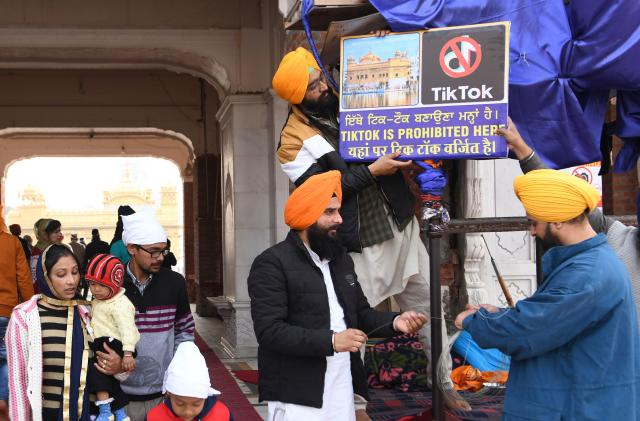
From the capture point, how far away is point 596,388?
9.86ft

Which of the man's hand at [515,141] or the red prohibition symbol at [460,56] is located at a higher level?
the red prohibition symbol at [460,56]

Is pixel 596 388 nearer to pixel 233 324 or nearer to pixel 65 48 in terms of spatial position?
pixel 233 324

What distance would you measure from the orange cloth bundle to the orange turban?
8.69 feet

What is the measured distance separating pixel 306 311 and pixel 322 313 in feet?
0.22

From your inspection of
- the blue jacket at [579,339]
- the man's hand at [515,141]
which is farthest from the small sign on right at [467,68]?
the blue jacket at [579,339]

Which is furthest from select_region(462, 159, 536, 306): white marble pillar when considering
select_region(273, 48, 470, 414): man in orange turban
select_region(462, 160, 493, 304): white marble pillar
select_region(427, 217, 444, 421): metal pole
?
select_region(427, 217, 444, 421): metal pole

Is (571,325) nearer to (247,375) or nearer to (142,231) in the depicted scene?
(142,231)

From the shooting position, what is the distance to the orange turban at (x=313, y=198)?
3.59m

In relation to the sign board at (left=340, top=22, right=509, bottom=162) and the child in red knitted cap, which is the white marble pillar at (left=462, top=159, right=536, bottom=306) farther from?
the child in red knitted cap

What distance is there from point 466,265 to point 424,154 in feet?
13.1

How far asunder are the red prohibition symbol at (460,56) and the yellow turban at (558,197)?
1.15 metres

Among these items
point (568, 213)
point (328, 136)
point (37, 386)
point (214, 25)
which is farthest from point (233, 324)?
point (568, 213)

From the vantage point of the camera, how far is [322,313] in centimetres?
361

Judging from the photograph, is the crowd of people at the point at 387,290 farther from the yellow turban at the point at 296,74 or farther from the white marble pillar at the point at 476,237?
the white marble pillar at the point at 476,237
